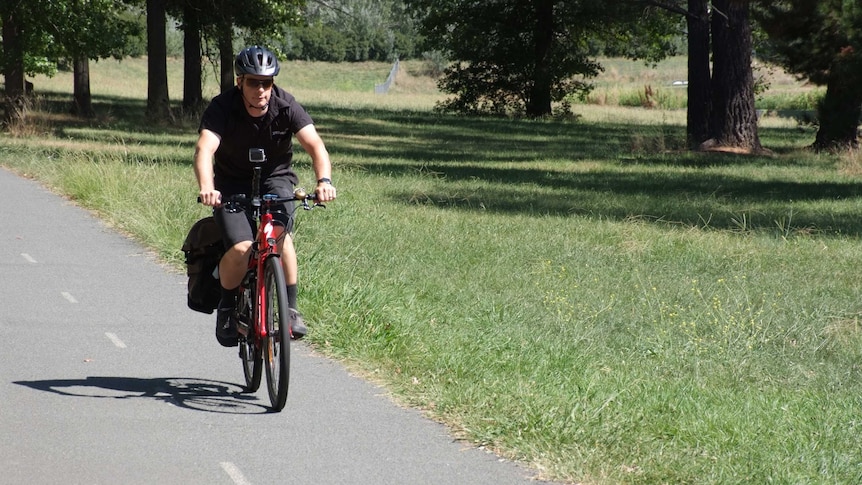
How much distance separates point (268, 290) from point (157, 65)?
84.8ft

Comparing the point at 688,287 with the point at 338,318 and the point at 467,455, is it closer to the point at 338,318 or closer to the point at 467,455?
the point at 338,318

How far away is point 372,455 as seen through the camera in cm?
541

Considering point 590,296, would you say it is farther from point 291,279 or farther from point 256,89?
point 256,89

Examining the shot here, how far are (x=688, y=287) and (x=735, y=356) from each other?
2.32 m

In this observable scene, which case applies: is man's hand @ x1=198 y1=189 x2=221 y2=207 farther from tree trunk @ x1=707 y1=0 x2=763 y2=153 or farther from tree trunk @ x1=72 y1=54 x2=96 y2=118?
tree trunk @ x1=72 y1=54 x2=96 y2=118

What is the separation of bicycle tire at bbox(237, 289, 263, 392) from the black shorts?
299 mm

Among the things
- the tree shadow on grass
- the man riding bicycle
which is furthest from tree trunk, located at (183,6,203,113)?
the man riding bicycle

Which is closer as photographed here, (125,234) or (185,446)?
(185,446)

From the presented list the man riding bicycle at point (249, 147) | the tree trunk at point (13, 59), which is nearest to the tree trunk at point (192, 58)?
the tree trunk at point (13, 59)

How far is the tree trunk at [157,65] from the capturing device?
30453mm

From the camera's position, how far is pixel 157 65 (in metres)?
30.8

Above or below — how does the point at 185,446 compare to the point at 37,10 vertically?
below

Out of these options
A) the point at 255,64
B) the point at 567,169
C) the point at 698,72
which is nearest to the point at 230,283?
the point at 255,64

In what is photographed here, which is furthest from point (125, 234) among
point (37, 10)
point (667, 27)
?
point (667, 27)
